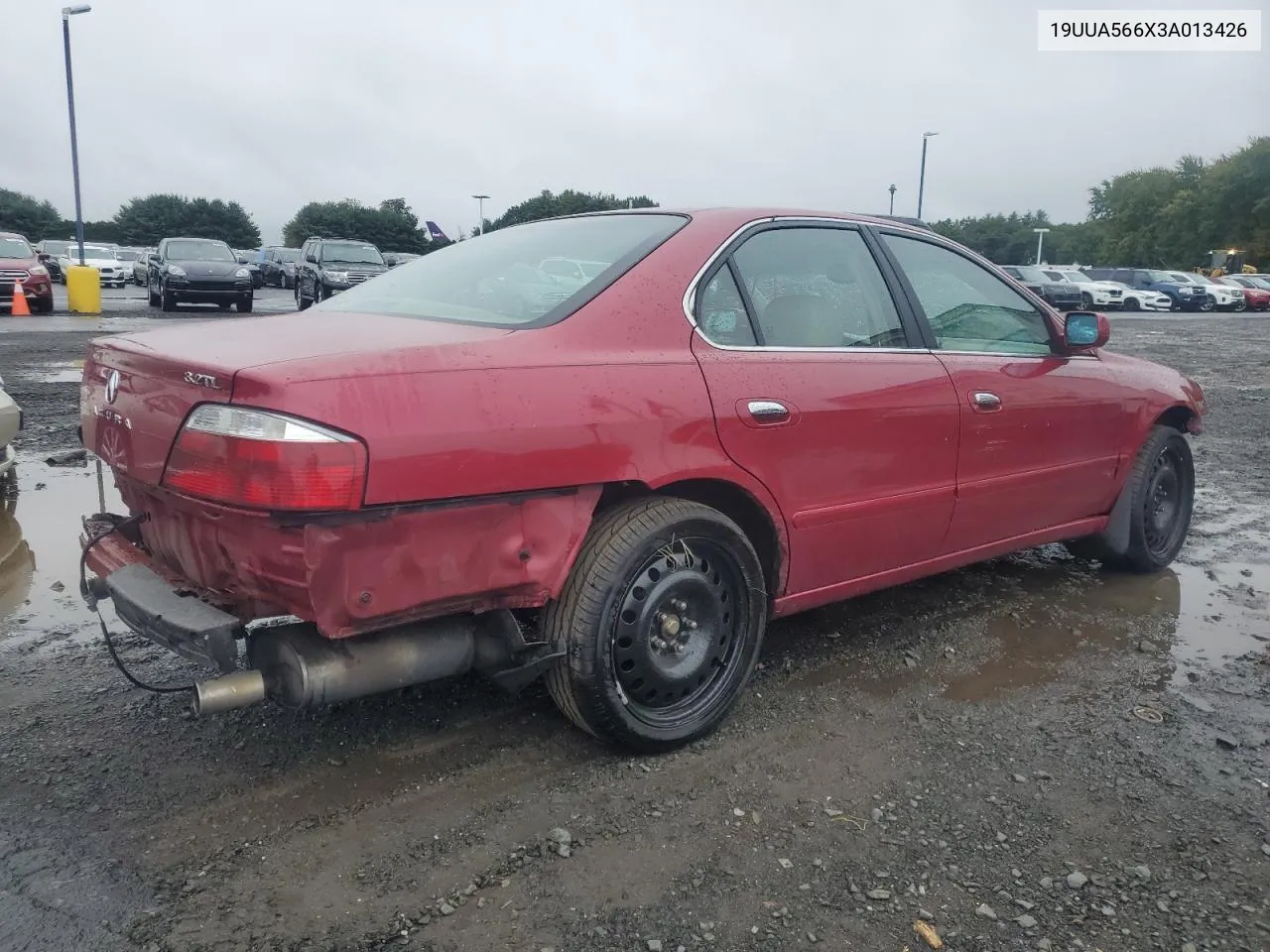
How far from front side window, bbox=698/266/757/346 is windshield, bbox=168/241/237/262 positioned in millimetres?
19410

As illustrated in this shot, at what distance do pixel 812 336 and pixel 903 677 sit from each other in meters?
1.26

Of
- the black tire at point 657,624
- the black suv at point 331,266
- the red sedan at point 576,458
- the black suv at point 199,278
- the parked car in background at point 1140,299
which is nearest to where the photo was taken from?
the red sedan at point 576,458

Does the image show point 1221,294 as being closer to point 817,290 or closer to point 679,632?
point 817,290

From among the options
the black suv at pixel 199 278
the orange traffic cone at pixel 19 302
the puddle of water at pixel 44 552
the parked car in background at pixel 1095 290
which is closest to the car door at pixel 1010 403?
the puddle of water at pixel 44 552

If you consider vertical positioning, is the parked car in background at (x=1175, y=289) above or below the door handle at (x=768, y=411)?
above

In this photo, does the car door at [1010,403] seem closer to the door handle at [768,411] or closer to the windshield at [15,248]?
the door handle at [768,411]

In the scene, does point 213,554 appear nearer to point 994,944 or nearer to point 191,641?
point 191,641

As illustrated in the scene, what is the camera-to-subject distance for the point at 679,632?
9.80ft

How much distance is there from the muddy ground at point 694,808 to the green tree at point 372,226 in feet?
198

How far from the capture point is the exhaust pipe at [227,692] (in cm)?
238

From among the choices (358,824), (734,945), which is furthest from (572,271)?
(734,945)

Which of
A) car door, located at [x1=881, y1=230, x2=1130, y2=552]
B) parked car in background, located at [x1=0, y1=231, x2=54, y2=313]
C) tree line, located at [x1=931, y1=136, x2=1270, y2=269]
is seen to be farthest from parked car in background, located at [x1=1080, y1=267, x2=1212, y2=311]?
car door, located at [x1=881, y1=230, x2=1130, y2=552]

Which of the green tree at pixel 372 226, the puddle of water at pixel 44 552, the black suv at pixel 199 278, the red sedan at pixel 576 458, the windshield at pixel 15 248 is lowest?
the puddle of water at pixel 44 552

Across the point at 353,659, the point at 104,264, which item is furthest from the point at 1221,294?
the point at 353,659
